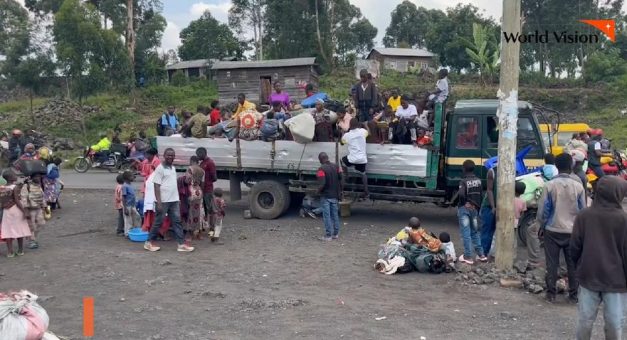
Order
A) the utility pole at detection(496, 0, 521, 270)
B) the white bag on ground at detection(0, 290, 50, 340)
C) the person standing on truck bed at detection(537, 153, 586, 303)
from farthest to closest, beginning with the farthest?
the utility pole at detection(496, 0, 521, 270) → the person standing on truck bed at detection(537, 153, 586, 303) → the white bag on ground at detection(0, 290, 50, 340)

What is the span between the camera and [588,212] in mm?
5066

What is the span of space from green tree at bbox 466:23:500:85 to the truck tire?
80.1 feet

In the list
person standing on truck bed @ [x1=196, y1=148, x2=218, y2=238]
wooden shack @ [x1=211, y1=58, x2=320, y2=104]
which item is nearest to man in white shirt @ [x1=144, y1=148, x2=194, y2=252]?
person standing on truck bed @ [x1=196, y1=148, x2=218, y2=238]

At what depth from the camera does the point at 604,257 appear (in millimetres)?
4906

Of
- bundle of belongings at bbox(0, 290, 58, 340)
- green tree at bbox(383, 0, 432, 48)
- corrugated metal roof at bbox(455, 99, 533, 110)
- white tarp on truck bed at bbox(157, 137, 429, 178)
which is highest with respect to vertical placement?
green tree at bbox(383, 0, 432, 48)

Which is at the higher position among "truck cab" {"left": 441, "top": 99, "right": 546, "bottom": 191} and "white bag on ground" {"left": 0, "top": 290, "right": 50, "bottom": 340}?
"truck cab" {"left": 441, "top": 99, "right": 546, "bottom": 191}

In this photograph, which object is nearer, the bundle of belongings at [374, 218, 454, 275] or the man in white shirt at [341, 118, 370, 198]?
the bundle of belongings at [374, 218, 454, 275]

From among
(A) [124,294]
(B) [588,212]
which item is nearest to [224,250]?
(A) [124,294]

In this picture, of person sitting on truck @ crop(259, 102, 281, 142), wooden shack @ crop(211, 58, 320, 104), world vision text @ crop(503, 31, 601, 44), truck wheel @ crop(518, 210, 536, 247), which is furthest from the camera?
world vision text @ crop(503, 31, 601, 44)

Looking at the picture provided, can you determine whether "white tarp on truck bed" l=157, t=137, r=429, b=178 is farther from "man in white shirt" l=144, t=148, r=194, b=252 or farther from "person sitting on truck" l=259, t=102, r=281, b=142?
"man in white shirt" l=144, t=148, r=194, b=252

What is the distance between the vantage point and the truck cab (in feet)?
34.0

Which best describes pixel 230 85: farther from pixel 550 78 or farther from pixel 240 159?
pixel 240 159

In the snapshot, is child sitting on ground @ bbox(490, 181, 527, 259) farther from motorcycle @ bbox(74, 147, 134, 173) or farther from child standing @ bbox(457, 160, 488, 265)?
motorcycle @ bbox(74, 147, 134, 173)

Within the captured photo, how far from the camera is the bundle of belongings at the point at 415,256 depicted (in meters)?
8.40
